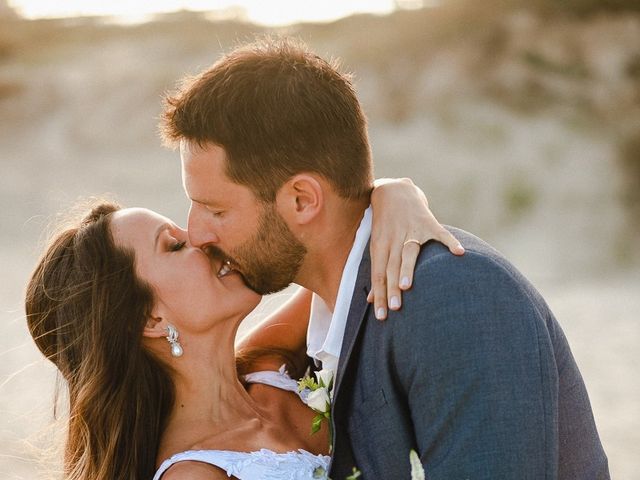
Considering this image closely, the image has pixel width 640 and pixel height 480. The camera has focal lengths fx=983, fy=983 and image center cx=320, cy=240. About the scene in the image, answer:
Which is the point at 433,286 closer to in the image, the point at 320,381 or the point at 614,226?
the point at 320,381

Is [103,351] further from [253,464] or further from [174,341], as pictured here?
[253,464]

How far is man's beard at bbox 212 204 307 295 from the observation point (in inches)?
139

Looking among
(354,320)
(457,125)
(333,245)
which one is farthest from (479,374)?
(457,125)

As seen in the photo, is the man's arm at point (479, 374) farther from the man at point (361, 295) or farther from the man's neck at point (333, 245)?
the man's neck at point (333, 245)

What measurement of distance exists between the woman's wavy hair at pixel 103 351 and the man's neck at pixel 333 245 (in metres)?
0.66

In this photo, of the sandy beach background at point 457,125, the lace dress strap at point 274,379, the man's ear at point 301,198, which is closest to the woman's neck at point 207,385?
Answer: the lace dress strap at point 274,379

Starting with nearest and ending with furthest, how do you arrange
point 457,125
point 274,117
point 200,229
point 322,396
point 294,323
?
point 322,396 → point 274,117 → point 200,229 → point 294,323 → point 457,125

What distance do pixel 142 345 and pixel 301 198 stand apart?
0.92 metres

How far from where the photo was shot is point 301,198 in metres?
3.50

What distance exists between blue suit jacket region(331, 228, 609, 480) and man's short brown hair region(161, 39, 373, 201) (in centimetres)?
57

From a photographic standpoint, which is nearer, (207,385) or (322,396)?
(322,396)

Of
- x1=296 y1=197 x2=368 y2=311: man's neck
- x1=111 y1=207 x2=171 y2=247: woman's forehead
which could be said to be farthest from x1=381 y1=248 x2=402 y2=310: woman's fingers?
x1=111 y1=207 x2=171 y2=247: woman's forehead

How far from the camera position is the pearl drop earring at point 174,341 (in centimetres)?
379

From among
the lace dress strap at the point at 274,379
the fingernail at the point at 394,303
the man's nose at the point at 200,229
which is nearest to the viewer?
the fingernail at the point at 394,303
